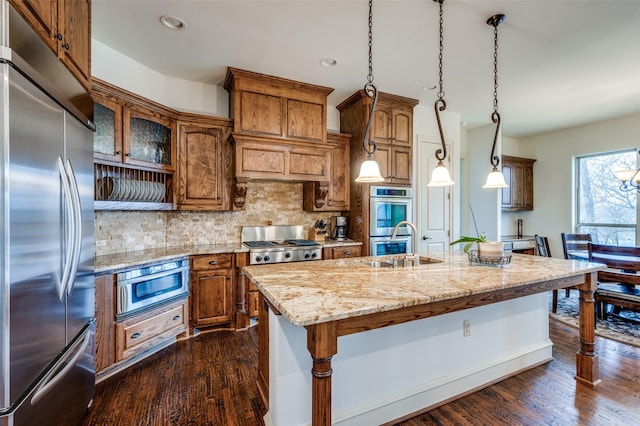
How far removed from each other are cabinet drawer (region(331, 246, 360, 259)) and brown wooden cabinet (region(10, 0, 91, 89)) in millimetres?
2792

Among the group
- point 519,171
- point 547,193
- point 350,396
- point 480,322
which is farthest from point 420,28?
point 547,193

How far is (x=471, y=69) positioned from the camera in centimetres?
322

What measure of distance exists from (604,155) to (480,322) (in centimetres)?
497

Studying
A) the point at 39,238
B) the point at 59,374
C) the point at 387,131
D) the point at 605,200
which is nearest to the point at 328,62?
the point at 387,131

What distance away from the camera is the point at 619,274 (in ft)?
10.1

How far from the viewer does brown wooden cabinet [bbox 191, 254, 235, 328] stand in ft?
10.2

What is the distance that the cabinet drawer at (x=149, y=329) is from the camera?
2.41 meters

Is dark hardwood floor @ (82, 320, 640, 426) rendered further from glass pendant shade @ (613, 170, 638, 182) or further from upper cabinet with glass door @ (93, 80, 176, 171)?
glass pendant shade @ (613, 170, 638, 182)

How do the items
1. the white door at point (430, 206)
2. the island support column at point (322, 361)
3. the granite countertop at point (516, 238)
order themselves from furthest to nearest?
the granite countertop at point (516, 238) < the white door at point (430, 206) < the island support column at point (322, 361)

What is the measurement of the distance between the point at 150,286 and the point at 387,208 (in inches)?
111

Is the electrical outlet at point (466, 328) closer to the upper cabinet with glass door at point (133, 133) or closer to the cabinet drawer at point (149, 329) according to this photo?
the cabinet drawer at point (149, 329)

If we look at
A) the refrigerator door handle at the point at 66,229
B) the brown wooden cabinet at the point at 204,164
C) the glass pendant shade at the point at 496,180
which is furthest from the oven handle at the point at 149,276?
the glass pendant shade at the point at 496,180

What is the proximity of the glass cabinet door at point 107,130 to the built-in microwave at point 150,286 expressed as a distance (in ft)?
3.44

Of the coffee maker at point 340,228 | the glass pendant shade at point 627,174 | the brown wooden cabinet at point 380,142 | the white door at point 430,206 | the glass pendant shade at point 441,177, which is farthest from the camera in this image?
the white door at point 430,206
